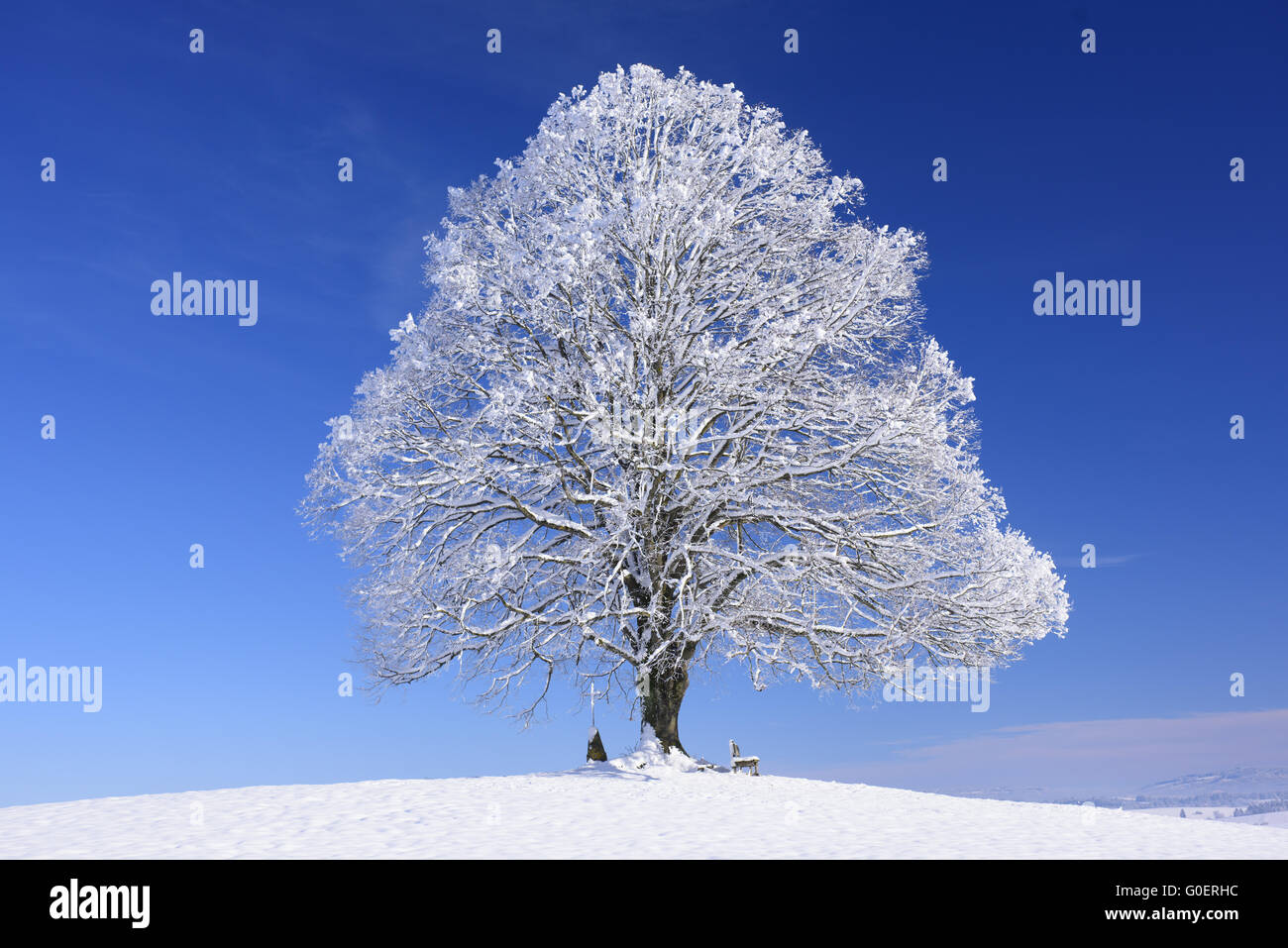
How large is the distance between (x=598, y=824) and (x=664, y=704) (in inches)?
226

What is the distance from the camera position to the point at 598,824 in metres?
11.6

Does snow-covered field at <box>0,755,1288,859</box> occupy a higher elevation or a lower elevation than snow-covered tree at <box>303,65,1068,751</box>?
lower

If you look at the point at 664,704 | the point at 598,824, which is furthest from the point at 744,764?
the point at 598,824

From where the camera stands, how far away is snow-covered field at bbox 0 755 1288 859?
400 inches

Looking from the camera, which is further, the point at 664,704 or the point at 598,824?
the point at 664,704

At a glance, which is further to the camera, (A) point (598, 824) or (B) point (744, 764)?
(B) point (744, 764)

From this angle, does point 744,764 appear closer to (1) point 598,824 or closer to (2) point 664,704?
Result: (2) point 664,704

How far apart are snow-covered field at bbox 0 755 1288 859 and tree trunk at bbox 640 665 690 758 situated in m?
1.08

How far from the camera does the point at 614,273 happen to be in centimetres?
Answer: 1772

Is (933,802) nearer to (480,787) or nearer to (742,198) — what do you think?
Result: (480,787)

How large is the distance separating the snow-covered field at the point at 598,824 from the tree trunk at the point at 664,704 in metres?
1.08

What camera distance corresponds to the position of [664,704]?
1730 cm

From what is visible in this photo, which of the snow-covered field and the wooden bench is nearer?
the snow-covered field
